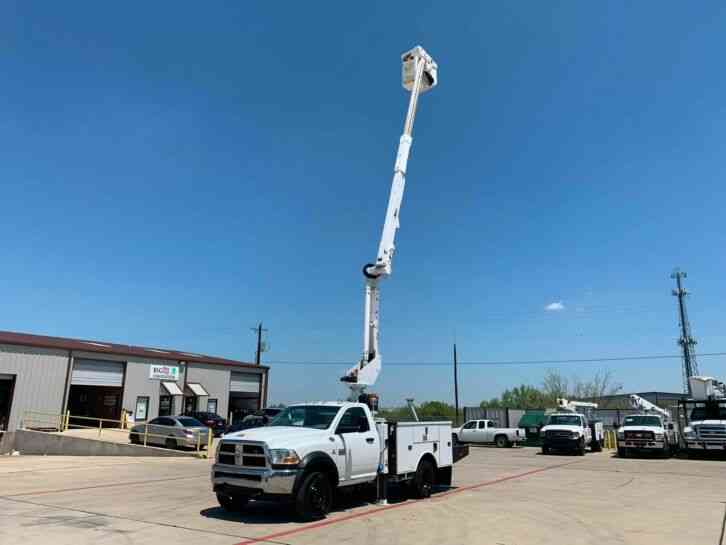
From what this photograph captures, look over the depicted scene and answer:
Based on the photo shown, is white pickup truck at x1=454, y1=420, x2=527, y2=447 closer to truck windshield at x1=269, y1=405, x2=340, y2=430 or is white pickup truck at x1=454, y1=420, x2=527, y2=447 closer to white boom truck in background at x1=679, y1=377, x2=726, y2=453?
white boom truck in background at x1=679, y1=377, x2=726, y2=453

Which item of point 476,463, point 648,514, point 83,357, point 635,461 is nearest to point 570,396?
point 635,461

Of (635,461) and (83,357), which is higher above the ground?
(83,357)

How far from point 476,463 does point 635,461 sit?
292 inches

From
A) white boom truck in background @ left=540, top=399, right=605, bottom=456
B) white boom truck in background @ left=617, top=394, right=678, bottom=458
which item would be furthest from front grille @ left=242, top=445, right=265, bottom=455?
white boom truck in background @ left=617, top=394, right=678, bottom=458

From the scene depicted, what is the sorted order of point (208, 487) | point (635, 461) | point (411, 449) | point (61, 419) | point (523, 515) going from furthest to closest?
point (61, 419)
point (635, 461)
point (208, 487)
point (411, 449)
point (523, 515)

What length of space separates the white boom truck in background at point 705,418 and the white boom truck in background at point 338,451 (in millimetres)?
17505

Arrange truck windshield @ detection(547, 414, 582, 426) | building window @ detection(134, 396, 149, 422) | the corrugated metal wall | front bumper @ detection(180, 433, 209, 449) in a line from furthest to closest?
building window @ detection(134, 396, 149, 422)
the corrugated metal wall
truck windshield @ detection(547, 414, 582, 426)
front bumper @ detection(180, 433, 209, 449)

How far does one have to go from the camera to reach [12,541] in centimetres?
770

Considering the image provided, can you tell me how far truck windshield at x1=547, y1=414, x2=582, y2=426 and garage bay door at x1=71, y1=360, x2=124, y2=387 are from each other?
25.1 m

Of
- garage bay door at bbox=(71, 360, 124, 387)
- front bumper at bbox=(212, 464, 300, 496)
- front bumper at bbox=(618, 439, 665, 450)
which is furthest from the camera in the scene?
garage bay door at bbox=(71, 360, 124, 387)

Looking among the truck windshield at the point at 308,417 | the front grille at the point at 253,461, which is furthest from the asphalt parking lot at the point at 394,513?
the truck windshield at the point at 308,417

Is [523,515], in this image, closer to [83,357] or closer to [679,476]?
[679,476]

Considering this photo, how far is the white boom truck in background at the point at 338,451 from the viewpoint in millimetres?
8969

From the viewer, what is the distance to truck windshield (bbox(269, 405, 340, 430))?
33.8ft
